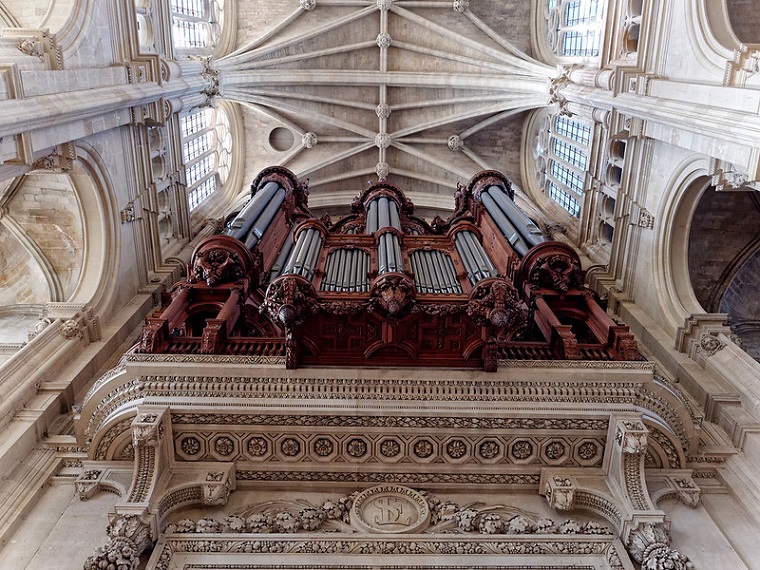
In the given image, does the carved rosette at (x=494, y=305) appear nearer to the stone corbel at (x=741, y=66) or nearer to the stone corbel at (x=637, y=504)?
the stone corbel at (x=637, y=504)

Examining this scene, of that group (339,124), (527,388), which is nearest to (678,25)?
(527,388)

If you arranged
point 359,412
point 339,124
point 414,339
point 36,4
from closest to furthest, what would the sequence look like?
point 359,412 → point 414,339 → point 36,4 → point 339,124

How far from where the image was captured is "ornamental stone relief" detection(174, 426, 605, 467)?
8.34 m

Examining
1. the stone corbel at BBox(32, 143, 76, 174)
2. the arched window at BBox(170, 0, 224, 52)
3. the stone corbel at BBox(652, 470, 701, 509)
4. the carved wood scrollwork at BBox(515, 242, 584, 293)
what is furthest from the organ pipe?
the arched window at BBox(170, 0, 224, 52)

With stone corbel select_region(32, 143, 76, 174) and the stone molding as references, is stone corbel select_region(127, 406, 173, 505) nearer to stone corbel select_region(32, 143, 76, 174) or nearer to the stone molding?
stone corbel select_region(32, 143, 76, 174)

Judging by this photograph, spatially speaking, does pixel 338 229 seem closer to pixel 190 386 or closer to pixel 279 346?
pixel 279 346

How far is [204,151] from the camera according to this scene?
20328mm

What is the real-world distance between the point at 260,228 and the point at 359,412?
5.76 metres

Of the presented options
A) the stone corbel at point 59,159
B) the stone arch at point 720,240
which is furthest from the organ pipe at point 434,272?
the stone corbel at point 59,159

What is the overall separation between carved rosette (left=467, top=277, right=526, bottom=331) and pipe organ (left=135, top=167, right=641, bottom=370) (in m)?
0.02

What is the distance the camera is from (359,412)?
8.24 meters

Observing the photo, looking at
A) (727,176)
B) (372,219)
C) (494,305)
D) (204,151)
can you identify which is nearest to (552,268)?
(494,305)

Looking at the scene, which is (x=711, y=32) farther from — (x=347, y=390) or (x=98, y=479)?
(x=98, y=479)

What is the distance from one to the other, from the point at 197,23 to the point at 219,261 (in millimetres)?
13805
